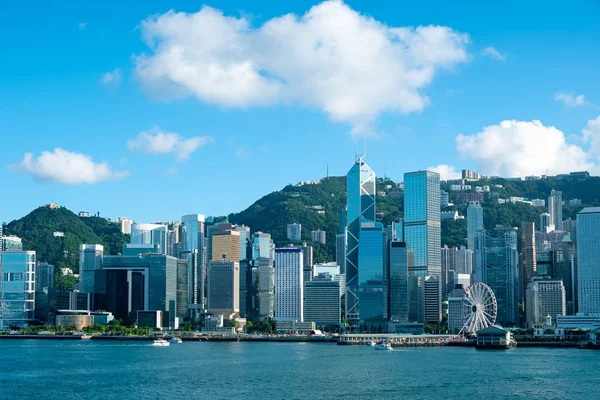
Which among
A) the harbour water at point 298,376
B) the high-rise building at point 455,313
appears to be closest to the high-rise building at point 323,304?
the high-rise building at point 455,313

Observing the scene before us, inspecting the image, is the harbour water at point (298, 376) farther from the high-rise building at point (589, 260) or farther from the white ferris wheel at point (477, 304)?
the high-rise building at point (589, 260)

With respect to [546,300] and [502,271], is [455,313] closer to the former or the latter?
[546,300]

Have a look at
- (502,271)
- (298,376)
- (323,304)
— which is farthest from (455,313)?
(298,376)

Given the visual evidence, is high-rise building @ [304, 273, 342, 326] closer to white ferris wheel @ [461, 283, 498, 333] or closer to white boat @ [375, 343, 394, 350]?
white ferris wheel @ [461, 283, 498, 333]

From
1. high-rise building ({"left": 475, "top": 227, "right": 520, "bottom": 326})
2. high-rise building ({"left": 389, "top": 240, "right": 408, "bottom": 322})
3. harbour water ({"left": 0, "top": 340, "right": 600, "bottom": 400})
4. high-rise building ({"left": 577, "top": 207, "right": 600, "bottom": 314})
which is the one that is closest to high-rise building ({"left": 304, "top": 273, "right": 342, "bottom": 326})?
high-rise building ({"left": 389, "top": 240, "right": 408, "bottom": 322})

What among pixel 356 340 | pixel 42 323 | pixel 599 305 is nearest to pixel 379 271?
pixel 599 305

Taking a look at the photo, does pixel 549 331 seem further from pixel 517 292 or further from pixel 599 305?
pixel 517 292
